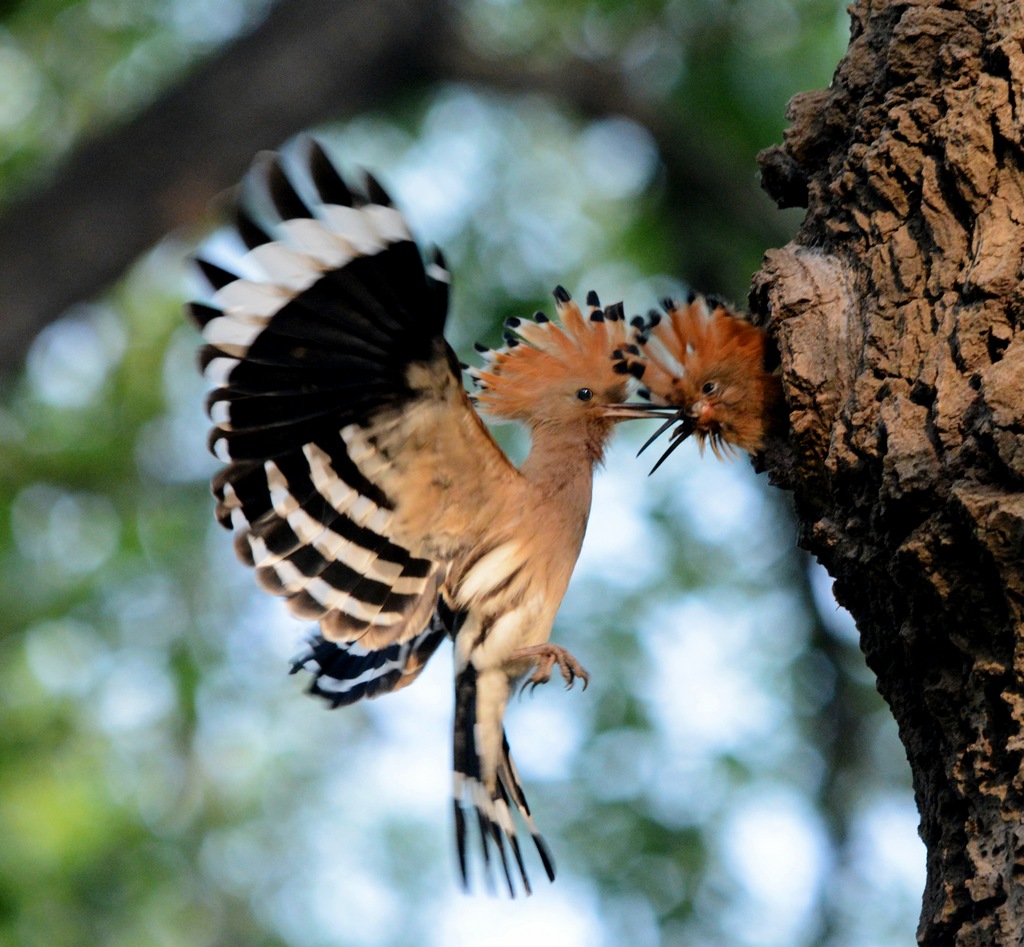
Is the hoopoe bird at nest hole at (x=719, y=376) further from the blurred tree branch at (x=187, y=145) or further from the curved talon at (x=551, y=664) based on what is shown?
the blurred tree branch at (x=187, y=145)

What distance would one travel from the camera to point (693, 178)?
25.8 ft

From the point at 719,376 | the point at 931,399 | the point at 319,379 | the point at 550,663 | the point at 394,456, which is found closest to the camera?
the point at 931,399

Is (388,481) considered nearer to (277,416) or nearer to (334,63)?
(277,416)

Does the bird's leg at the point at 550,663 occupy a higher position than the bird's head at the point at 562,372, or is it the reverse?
the bird's head at the point at 562,372

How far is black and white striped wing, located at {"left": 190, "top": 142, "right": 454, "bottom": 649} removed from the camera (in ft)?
8.20

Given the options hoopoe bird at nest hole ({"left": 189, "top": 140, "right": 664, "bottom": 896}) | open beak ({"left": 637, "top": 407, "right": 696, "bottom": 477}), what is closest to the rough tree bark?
open beak ({"left": 637, "top": 407, "right": 696, "bottom": 477})

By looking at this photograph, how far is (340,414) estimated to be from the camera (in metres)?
2.74

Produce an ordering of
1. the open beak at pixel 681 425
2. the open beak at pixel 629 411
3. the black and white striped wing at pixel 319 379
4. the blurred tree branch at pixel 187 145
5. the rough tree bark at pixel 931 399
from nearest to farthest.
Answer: the rough tree bark at pixel 931 399, the black and white striped wing at pixel 319 379, the open beak at pixel 681 425, the open beak at pixel 629 411, the blurred tree branch at pixel 187 145

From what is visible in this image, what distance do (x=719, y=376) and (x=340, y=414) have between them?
784mm

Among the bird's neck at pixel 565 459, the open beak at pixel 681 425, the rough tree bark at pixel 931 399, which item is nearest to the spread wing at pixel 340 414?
the bird's neck at pixel 565 459

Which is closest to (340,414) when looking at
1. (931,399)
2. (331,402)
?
(331,402)

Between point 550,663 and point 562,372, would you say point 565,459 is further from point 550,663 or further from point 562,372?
point 550,663

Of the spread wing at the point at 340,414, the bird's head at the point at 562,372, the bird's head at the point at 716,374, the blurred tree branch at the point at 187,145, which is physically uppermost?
the blurred tree branch at the point at 187,145

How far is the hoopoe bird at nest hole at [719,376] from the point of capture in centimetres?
256
